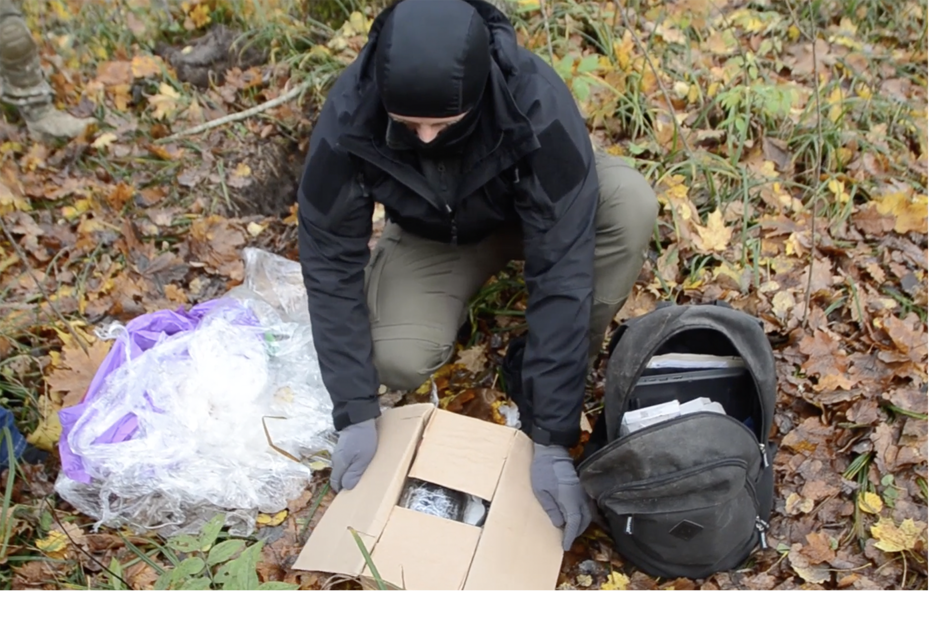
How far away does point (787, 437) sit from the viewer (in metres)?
2.34

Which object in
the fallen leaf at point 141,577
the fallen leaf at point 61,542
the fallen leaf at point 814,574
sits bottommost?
the fallen leaf at point 141,577

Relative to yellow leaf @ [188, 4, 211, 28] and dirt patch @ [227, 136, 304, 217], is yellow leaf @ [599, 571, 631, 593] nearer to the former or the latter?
dirt patch @ [227, 136, 304, 217]

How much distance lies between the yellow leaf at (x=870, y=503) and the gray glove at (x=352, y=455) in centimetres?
154

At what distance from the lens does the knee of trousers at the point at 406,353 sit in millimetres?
2471

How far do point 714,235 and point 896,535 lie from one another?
1.31m

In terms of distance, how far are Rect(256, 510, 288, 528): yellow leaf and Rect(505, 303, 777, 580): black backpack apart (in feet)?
3.32

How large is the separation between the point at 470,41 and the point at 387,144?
1.35 feet

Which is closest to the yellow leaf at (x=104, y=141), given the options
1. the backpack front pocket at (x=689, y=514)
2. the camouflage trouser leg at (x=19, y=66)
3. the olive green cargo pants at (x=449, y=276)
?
the camouflage trouser leg at (x=19, y=66)

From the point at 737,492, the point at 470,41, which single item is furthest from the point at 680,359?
the point at 470,41

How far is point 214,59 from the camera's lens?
4.01 metres

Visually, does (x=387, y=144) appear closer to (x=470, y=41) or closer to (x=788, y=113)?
(x=470, y=41)

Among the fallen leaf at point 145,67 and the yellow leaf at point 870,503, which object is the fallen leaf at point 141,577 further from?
the fallen leaf at point 145,67

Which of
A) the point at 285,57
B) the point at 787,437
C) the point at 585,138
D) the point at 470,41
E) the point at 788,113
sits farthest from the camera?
the point at 285,57

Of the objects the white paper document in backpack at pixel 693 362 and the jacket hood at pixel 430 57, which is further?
the white paper document in backpack at pixel 693 362
